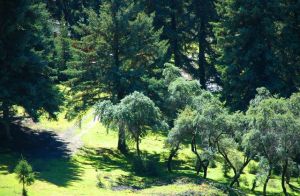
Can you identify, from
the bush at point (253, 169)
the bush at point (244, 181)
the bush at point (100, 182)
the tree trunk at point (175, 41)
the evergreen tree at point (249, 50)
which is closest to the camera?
the bush at point (100, 182)

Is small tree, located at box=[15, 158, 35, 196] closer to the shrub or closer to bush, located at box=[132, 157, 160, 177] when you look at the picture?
bush, located at box=[132, 157, 160, 177]

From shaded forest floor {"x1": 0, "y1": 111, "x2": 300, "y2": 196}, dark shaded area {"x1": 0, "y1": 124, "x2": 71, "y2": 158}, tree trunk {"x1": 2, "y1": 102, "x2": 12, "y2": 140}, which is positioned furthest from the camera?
dark shaded area {"x1": 0, "y1": 124, "x2": 71, "y2": 158}

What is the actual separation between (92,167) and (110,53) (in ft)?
39.3

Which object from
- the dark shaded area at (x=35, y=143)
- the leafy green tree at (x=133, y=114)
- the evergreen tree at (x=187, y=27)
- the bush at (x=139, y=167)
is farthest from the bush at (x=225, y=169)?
the evergreen tree at (x=187, y=27)

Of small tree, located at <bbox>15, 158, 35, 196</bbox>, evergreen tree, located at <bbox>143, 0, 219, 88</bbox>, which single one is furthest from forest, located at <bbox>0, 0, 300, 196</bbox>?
evergreen tree, located at <bbox>143, 0, 219, 88</bbox>

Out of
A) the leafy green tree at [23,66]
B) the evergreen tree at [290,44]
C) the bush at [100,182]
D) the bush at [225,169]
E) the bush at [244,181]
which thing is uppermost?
the evergreen tree at [290,44]

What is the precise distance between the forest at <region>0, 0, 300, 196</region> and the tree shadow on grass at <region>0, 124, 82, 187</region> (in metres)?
0.10

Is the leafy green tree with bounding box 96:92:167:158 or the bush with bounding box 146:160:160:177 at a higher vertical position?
Result: the leafy green tree with bounding box 96:92:167:158

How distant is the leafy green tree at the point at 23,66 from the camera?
39.0m

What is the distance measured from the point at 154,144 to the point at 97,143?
231 inches

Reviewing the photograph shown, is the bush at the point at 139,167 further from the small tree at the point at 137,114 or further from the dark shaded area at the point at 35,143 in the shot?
the dark shaded area at the point at 35,143

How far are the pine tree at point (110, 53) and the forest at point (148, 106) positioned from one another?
0.11m

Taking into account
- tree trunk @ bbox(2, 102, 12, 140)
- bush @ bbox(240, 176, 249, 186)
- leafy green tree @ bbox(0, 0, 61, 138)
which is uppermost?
leafy green tree @ bbox(0, 0, 61, 138)

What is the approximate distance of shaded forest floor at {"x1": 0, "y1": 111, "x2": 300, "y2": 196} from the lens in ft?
109
